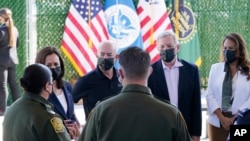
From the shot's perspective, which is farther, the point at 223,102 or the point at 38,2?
the point at 38,2

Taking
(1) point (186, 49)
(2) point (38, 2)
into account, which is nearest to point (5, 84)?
(2) point (38, 2)

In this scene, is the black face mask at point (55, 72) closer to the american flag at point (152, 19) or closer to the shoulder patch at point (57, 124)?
the shoulder patch at point (57, 124)

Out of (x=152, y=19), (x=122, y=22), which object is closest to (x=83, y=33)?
(x=122, y=22)

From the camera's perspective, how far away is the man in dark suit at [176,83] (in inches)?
Result: 218

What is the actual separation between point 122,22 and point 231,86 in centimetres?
605

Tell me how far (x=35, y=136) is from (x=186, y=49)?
8.73 meters

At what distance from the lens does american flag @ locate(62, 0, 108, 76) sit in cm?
1155

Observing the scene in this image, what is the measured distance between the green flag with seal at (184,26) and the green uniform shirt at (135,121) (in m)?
8.75

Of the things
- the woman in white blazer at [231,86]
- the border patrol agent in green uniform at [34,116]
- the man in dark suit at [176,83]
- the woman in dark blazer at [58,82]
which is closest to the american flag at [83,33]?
the woman in white blazer at [231,86]

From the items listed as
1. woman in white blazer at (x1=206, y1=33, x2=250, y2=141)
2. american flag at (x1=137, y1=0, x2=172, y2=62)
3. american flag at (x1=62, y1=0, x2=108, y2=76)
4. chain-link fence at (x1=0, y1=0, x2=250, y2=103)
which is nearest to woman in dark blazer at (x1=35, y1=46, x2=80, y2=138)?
woman in white blazer at (x1=206, y1=33, x2=250, y2=141)

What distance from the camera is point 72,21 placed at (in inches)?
456

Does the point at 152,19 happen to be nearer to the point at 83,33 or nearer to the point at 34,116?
the point at 83,33

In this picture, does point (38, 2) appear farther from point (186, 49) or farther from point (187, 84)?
point (187, 84)

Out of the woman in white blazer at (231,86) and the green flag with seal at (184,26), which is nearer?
the woman in white blazer at (231,86)
